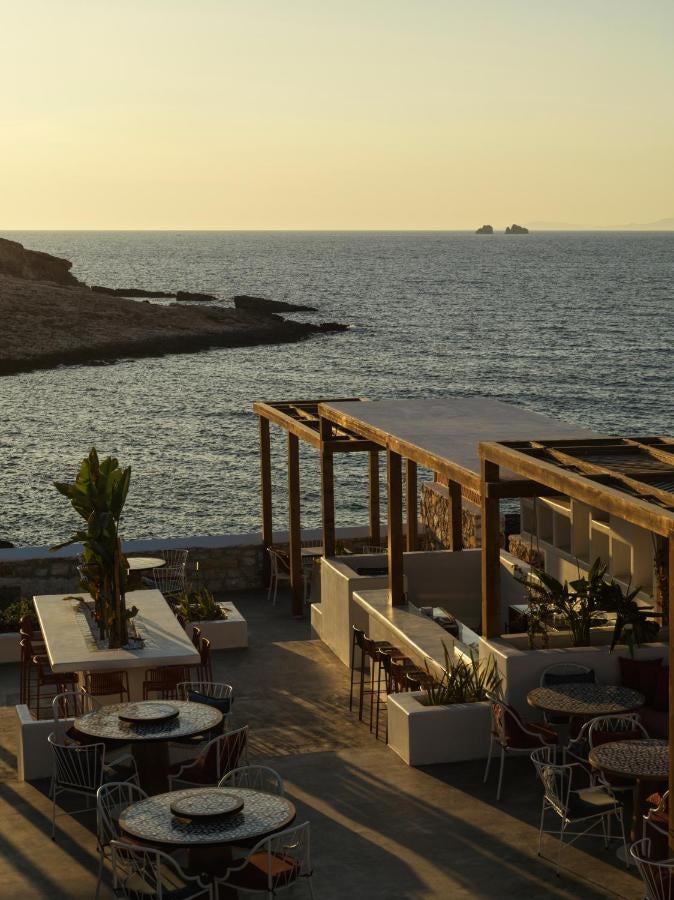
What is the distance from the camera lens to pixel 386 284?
17025 cm

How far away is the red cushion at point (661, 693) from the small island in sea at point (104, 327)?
7488 cm

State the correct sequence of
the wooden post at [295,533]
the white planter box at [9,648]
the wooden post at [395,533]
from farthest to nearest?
the wooden post at [295,533] → the white planter box at [9,648] → the wooden post at [395,533]

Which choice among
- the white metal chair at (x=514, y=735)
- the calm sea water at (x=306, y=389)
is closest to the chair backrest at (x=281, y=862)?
the white metal chair at (x=514, y=735)

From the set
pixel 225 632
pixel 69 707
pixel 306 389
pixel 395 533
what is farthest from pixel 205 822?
pixel 306 389

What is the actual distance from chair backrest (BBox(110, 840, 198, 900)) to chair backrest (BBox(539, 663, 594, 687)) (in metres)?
4.57

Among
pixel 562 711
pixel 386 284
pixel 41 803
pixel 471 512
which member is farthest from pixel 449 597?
pixel 386 284

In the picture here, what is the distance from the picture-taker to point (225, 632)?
17.9 metres

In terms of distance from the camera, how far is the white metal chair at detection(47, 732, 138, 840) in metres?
11.8

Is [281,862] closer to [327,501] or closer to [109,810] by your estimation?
[109,810]

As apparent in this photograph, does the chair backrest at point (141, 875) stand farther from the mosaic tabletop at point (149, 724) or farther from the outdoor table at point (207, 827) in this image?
the mosaic tabletop at point (149, 724)

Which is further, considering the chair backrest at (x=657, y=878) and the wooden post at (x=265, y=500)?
the wooden post at (x=265, y=500)

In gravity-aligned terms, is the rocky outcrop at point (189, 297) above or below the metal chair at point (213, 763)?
above

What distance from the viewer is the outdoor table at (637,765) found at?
10547 mm

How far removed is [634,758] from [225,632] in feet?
26.2
